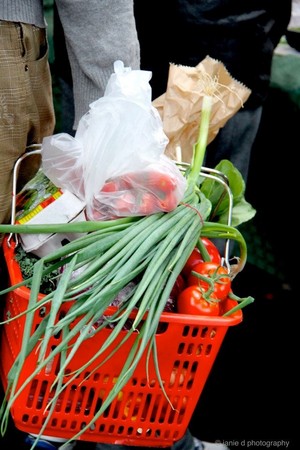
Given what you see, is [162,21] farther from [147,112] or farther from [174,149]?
[147,112]

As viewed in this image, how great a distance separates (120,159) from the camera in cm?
173

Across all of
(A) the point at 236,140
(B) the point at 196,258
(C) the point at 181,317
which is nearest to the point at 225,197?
(B) the point at 196,258

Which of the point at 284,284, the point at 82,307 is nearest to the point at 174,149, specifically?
the point at 82,307

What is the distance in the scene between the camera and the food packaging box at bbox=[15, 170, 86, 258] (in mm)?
1777

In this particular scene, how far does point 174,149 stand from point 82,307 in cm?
75

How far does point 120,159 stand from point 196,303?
36 centimetres

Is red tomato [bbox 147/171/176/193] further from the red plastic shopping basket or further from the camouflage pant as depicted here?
the camouflage pant

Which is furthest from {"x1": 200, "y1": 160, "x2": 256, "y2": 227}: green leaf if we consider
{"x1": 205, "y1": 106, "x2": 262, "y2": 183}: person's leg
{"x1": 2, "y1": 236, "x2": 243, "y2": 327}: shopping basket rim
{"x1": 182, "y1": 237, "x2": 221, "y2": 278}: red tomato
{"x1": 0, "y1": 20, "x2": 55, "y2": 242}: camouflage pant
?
{"x1": 205, "y1": 106, "x2": 262, "y2": 183}: person's leg

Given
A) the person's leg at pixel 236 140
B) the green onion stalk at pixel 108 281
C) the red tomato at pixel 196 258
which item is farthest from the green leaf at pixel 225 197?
the person's leg at pixel 236 140

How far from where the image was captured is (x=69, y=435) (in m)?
1.80

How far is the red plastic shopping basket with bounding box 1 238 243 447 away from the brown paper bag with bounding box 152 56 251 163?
0.58 meters

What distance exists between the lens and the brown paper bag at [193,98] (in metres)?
2.09

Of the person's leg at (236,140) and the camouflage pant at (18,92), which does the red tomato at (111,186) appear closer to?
the camouflage pant at (18,92)

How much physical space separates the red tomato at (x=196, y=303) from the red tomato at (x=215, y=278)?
0.02 meters
